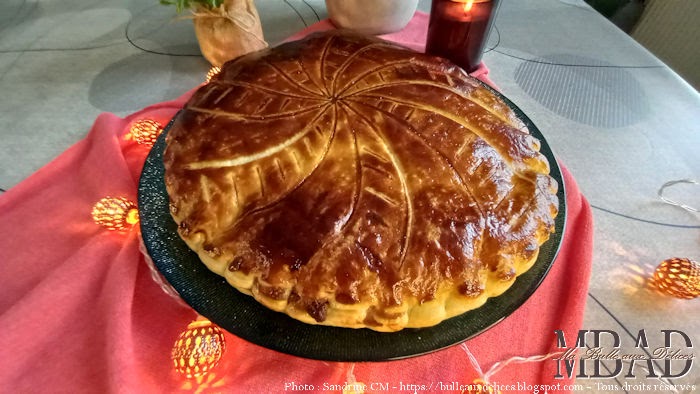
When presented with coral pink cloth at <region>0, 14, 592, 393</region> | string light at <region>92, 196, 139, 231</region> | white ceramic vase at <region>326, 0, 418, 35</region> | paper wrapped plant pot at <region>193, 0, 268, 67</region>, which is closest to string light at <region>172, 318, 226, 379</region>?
coral pink cloth at <region>0, 14, 592, 393</region>

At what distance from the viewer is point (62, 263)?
121cm

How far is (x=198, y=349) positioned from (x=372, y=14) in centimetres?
161

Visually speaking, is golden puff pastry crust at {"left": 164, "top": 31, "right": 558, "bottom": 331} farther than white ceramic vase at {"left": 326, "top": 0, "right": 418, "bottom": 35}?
No

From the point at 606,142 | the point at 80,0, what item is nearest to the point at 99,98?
the point at 80,0

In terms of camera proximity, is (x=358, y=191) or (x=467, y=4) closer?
(x=358, y=191)

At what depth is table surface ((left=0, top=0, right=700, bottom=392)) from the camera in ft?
4.54

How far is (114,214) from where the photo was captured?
1.26 m

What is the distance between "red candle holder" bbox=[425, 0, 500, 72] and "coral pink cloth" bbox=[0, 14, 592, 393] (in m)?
0.81

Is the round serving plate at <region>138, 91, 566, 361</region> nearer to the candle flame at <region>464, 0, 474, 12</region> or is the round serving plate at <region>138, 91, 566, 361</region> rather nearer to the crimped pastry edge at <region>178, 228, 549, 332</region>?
the crimped pastry edge at <region>178, 228, 549, 332</region>

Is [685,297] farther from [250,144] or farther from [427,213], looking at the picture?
[250,144]

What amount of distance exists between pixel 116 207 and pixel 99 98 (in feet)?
2.71

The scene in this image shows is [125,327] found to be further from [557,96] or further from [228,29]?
[557,96]

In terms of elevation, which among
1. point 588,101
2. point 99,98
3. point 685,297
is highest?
point 588,101

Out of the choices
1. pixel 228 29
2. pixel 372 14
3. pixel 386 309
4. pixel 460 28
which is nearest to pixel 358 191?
pixel 386 309
